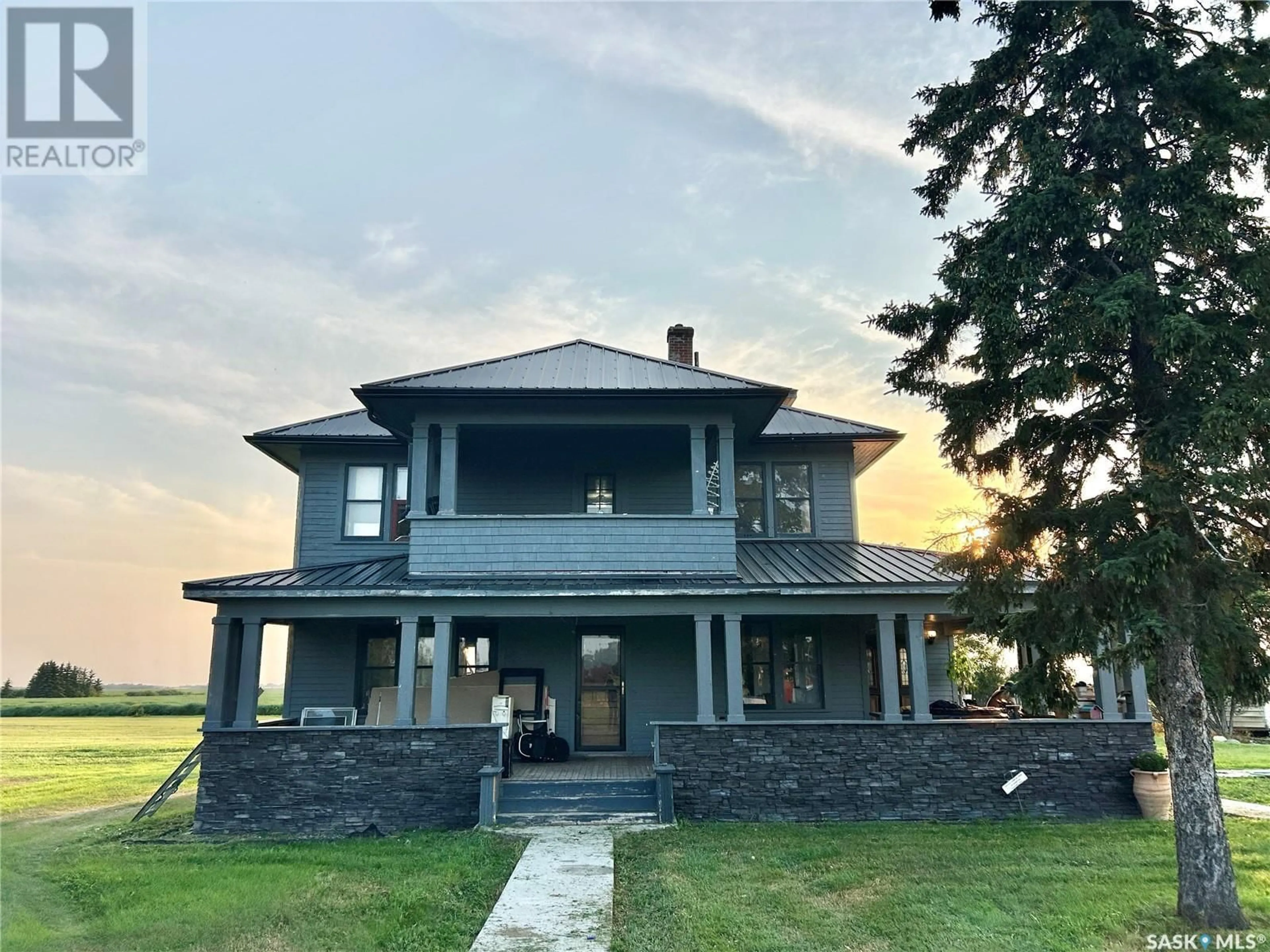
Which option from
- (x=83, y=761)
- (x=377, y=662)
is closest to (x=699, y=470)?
(x=377, y=662)

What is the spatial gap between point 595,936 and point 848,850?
376 cm

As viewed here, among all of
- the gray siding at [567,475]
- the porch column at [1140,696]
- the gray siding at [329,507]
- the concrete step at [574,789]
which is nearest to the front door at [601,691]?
the gray siding at [567,475]

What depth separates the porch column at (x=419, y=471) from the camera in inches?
457

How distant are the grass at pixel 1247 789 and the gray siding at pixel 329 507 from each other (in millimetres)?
14183

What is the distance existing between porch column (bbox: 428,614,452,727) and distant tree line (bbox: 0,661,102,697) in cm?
5655

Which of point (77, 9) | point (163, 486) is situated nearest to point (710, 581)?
point (77, 9)

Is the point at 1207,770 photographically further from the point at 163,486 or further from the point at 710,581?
the point at 163,486

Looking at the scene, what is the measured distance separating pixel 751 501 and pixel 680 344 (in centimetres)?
394

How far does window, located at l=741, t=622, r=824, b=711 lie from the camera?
43.6 feet

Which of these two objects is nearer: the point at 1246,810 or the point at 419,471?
the point at 1246,810

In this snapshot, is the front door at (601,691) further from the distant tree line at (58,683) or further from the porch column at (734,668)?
the distant tree line at (58,683)

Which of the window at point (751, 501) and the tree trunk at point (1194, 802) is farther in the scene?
the window at point (751, 501)

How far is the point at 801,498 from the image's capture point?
1465 cm

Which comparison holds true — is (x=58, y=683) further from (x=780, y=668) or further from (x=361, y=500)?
(x=780, y=668)
